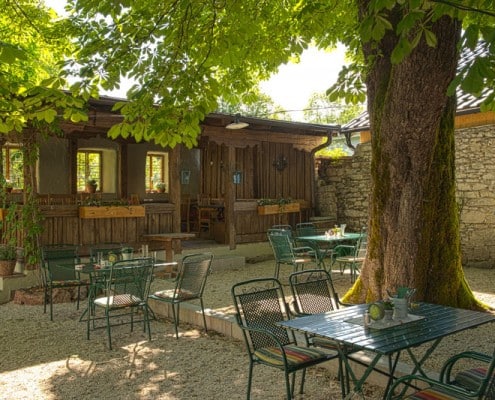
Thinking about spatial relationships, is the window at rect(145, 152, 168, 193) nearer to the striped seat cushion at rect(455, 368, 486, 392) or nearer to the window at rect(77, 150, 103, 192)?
the window at rect(77, 150, 103, 192)

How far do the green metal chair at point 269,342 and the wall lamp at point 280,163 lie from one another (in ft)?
29.9

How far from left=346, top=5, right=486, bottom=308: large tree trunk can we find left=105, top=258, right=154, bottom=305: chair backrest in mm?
2475

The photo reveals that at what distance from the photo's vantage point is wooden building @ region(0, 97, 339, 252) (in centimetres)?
912

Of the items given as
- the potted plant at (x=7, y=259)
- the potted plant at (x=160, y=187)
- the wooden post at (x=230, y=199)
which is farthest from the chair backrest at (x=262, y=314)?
the potted plant at (x=160, y=187)

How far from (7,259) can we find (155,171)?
6150 millimetres

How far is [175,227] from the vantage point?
34.0ft

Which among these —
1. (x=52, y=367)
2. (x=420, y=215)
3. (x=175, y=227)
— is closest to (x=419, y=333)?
(x=420, y=215)

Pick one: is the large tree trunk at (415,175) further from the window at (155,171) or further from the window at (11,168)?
the window at (155,171)

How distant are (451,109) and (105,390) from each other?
455 centimetres

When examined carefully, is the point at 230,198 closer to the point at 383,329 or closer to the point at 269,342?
the point at 269,342

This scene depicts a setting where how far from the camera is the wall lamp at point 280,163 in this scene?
509 inches

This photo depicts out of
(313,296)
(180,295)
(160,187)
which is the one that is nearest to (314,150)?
(160,187)

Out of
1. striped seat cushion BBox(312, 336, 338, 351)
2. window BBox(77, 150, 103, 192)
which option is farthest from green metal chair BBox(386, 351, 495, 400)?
window BBox(77, 150, 103, 192)

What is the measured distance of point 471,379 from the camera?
296 centimetres
